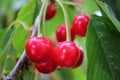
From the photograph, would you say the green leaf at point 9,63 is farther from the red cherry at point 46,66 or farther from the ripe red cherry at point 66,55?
the ripe red cherry at point 66,55

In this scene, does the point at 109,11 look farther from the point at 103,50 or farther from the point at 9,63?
the point at 9,63

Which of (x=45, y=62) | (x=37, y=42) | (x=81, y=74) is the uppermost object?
(x=37, y=42)

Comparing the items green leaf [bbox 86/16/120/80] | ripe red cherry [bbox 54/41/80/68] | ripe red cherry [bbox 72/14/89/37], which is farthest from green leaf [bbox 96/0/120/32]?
ripe red cherry [bbox 72/14/89/37]

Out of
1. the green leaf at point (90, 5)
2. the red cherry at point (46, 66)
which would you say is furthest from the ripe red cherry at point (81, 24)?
the green leaf at point (90, 5)

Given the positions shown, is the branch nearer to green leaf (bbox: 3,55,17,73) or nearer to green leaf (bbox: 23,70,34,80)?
green leaf (bbox: 23,70,34,80)

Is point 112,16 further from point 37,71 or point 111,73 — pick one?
point 37,71

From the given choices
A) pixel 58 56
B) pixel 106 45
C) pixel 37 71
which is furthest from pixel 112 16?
pixel 37 71
